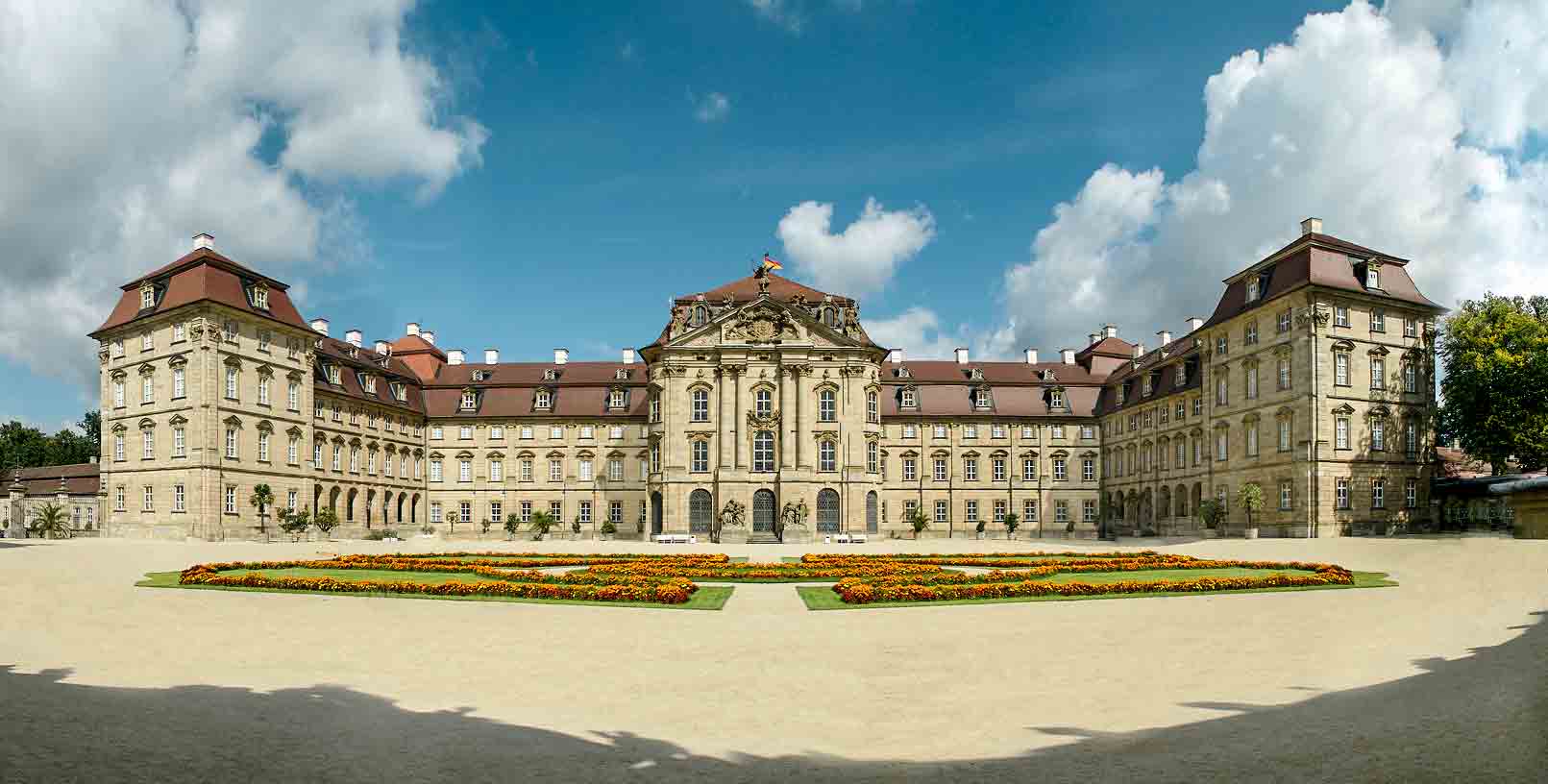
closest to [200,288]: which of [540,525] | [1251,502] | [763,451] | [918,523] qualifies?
[540,525]

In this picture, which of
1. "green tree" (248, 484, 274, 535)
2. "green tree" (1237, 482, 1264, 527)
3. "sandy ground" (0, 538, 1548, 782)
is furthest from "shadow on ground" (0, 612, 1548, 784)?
"green tree" (248, 484, 274, 535)

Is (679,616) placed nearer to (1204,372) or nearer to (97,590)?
(97,590)

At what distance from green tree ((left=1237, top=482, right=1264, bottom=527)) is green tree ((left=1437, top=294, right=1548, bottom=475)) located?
1025cm

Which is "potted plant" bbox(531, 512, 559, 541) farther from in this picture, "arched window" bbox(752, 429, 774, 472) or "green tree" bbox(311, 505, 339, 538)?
"arched window" bbox(752, 429, 774, 472)

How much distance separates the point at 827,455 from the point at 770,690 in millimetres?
52324

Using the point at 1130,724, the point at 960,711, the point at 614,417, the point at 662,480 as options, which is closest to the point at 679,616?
the point at 960,711

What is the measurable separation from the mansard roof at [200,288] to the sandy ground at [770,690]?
35912mm

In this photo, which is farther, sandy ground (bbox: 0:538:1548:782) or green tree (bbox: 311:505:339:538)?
green tree (bbox: 311:505:339:538)

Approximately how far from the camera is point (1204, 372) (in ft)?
193

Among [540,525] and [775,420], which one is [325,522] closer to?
[540,525]

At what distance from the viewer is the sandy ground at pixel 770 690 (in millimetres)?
8953

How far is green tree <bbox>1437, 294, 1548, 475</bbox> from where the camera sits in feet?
152

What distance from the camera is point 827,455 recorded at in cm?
6488

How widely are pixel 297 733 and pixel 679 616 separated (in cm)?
1031
